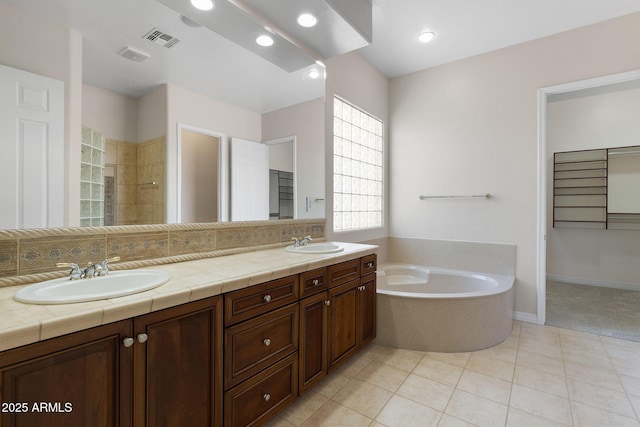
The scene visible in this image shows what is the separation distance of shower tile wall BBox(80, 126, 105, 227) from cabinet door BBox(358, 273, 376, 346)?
5.42 feet

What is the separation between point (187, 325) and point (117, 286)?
1.26ft

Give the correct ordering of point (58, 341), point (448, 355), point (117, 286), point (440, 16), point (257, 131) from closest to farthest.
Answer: point (58, 341) → point (117, 286) → point (257, 131) → point (448, 355) → point (440, 16)

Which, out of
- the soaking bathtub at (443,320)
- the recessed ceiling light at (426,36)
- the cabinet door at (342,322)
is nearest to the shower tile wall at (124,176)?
the cabinet door at (342,322)

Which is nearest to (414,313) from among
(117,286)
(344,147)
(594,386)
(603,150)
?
(594,386)

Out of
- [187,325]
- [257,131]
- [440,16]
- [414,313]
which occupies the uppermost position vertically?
[440,16]

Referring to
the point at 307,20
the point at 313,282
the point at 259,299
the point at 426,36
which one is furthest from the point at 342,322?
the point at 426,36

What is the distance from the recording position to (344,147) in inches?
120

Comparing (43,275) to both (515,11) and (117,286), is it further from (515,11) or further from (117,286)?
(515,11)

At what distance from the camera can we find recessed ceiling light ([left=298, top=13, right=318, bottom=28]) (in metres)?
2.06

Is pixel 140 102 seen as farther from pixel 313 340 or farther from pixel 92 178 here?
pixel 313 340

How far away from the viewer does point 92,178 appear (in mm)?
1394

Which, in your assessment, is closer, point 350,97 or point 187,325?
point 187,325

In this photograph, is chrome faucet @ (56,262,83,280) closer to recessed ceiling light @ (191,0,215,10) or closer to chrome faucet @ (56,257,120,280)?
chrome faucet @ (56,257,120,280)

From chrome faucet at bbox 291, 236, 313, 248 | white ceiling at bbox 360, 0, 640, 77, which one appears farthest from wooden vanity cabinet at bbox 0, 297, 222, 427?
white ceiling at bbox 360, 0, 640, 77
